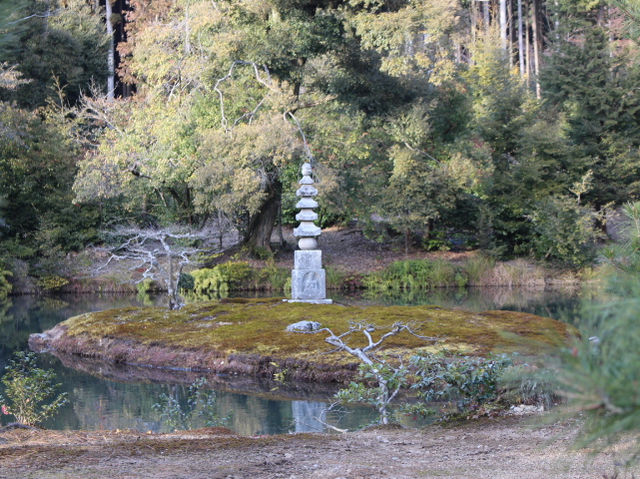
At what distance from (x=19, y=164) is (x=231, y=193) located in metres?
6.31

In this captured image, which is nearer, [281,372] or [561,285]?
[281,372]

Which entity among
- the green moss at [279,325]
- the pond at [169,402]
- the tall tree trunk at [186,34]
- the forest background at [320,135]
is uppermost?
the tall tree trunk at [186,34]

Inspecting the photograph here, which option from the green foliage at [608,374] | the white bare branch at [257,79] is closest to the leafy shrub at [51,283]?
the white bare branch at [257,79]

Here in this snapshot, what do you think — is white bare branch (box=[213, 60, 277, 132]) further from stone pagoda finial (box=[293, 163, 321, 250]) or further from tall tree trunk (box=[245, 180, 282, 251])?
stone pagoda finial (box=[293, 163, 321, 250])

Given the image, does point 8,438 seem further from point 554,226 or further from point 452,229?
point 452,229

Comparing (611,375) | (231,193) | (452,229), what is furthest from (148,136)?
(611,375)

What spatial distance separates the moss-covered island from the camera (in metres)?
8.15

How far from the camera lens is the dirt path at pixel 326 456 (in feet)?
11.1

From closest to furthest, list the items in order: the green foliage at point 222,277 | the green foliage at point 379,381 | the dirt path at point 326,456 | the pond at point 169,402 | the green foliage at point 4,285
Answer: the dirt path at point 326,456 < the green foliage at point 379,381 < the pond at point 169,402 < the green foliage at point 4,285 < the green foliage at point 222,277

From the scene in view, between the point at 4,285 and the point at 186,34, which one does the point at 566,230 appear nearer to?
the point at 186,34

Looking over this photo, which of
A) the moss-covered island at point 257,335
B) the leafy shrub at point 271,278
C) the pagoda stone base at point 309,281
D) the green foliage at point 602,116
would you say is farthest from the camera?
the green foliage at point 602,116

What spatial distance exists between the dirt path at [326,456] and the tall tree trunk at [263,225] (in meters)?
14.8

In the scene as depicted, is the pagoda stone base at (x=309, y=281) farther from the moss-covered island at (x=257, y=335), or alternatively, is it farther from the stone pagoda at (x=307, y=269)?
the moss-covered island at (x=257, y=335)

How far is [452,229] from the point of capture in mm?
21578
